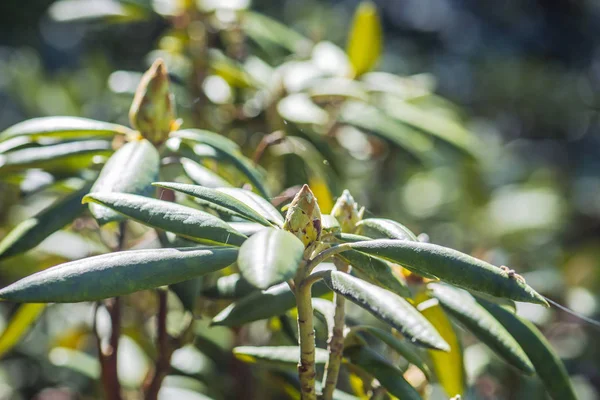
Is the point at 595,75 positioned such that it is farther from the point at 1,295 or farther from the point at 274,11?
the point at 1,295

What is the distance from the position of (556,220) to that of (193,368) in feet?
4.20

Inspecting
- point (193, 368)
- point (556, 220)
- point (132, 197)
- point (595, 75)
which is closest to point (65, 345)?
point (193, 368)

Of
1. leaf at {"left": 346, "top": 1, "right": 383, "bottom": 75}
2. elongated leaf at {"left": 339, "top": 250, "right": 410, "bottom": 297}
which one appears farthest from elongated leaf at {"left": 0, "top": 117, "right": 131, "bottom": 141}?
leaf at {"left": 346, "top": 1, "right": 383, "bottom": 75}

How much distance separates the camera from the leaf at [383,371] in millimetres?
682

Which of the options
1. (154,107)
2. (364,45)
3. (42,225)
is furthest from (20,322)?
(364,45)

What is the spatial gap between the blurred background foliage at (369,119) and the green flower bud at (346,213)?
22cm

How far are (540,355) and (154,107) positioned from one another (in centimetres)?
50

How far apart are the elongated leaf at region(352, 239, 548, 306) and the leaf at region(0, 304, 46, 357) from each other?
1.81ft

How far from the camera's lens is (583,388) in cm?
138

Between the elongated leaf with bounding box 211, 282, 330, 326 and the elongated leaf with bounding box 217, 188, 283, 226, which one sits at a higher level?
the elongated leaf with bounding box 217, 188, 283, 226

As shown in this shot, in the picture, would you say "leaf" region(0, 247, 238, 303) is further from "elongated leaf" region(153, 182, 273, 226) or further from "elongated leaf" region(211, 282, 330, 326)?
"elongated leaf" region(211, 282, 330, 326)

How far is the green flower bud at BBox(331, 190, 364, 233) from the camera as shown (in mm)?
700

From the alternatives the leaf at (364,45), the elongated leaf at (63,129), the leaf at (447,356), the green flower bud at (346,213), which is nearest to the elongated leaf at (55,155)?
the elongated leaf at (63,129)

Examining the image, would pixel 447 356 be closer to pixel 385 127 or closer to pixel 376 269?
pixel 376 269
